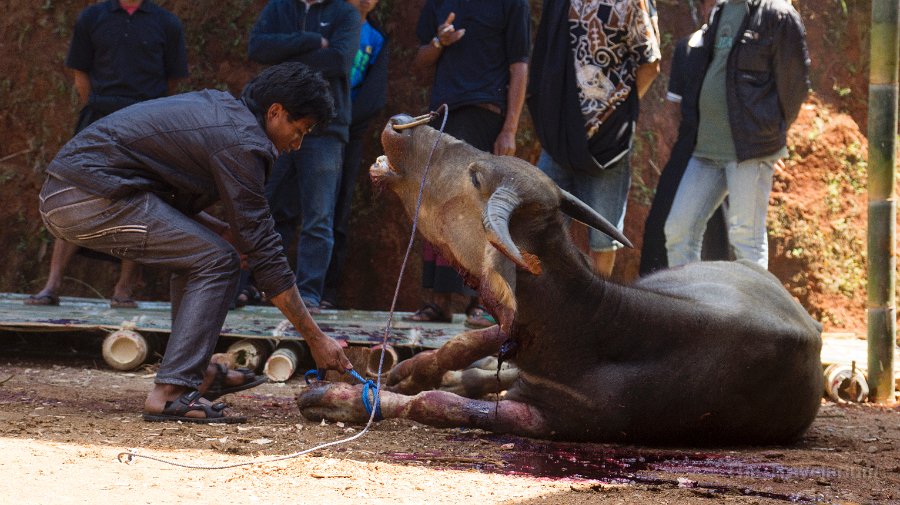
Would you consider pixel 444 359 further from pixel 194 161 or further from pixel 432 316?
pixel 432 316

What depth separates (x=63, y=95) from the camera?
9586 mm

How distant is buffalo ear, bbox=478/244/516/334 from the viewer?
14.5 feet

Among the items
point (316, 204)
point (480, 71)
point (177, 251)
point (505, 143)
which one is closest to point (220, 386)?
point (177, 251)

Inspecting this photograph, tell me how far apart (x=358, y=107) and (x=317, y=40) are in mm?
868

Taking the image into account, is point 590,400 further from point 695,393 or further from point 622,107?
point 622,107

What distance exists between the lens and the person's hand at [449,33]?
723cm

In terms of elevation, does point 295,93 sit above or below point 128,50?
below

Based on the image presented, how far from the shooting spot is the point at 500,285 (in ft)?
14.5

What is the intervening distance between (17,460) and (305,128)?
200 cm

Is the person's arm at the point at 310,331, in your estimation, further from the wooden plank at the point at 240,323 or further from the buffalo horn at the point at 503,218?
the wooden plank at the point at 240,323

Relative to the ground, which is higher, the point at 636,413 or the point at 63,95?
the point at 63,95

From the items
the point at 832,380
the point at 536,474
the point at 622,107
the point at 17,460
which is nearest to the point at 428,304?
the point at 622,107

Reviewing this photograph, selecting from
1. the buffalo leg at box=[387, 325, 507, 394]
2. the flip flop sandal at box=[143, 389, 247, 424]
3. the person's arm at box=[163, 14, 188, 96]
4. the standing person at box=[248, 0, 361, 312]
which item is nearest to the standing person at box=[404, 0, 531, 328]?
the standing person at box=[248, 0, 361, 312]

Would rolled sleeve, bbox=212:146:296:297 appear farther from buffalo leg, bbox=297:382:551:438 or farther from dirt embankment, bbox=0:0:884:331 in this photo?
dirt embankment, bbox=0:0:884:331
